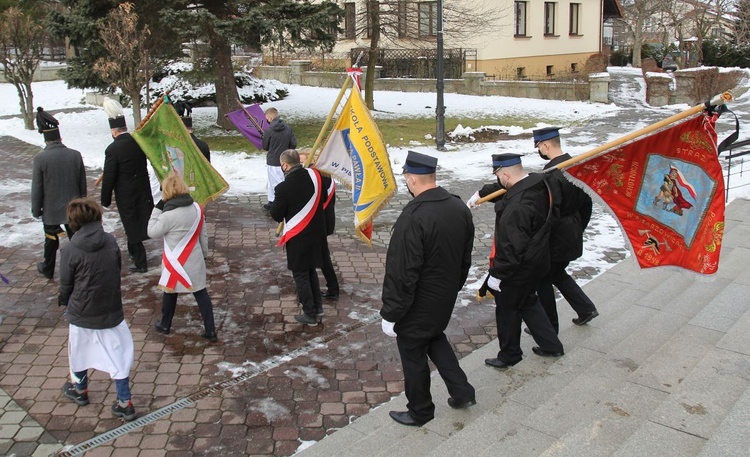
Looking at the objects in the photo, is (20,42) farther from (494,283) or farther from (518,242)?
(518,242)

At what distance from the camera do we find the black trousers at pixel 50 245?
7.93 meters

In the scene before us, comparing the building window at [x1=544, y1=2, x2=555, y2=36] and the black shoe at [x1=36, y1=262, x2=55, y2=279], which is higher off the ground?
the building window at [x1=544, y1=2, x2=555, y2=36]

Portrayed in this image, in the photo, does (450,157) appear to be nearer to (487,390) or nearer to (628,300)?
(628,300)

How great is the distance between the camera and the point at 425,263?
173 inches

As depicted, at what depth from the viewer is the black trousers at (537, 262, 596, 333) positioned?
5.79 metres

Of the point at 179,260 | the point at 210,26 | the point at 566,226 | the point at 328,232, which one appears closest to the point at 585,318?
the point at 566,226

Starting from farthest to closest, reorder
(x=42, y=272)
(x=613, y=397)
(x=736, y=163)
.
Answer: (x=736, y=163)
(x=42, y=272)
(x=613, y=397)

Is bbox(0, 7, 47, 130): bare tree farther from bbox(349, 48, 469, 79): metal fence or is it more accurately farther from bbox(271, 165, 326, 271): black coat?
bbox(349, 48, 469, 79): metal fence

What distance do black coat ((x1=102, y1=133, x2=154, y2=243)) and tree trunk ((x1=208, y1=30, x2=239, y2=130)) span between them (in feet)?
29.4

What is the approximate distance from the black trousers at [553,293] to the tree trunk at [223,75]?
12396 mm

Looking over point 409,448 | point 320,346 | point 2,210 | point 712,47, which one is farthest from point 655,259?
point 712,47

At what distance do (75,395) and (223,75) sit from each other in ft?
43.9

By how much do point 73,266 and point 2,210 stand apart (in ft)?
23.1

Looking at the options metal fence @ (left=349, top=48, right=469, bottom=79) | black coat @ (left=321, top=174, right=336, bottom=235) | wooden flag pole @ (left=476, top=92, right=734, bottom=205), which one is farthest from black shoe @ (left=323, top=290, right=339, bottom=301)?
metal fence @ (left=349, top=48, right=469, bottom=79)
